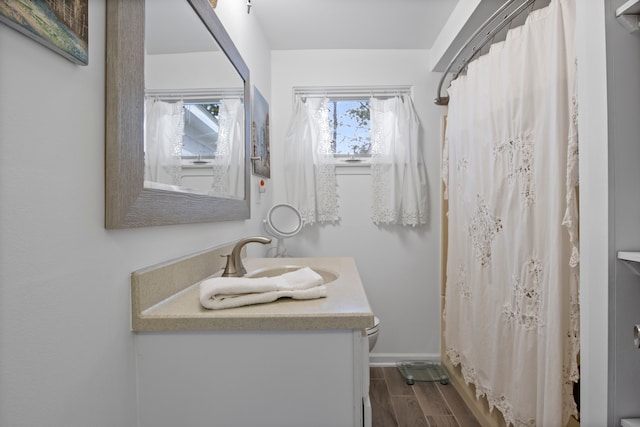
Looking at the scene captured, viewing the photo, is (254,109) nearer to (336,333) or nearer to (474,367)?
(336,333)

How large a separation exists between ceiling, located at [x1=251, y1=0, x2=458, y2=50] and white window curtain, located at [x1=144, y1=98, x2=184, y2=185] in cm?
133

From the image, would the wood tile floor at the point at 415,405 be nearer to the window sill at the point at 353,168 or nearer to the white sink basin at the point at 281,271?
the white sink basin at the point at 281,271

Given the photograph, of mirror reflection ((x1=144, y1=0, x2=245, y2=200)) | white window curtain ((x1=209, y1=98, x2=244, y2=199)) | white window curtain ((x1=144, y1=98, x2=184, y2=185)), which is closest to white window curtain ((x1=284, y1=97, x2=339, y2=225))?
white window curtain ((x1=209, y1=98, x2=244, y2=199))

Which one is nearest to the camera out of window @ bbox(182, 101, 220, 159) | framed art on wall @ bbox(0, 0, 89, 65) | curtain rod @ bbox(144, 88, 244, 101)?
framed art on wall @ bbox(0, 0, 89, 65)

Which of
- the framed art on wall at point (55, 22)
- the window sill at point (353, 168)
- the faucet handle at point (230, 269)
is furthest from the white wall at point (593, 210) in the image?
the window sill at point (353, 168)

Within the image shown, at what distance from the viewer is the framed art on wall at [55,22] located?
0.50 meters

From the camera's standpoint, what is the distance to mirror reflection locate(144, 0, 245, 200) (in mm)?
917

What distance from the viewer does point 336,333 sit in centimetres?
86

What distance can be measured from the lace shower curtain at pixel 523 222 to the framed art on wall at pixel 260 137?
47.8 inches

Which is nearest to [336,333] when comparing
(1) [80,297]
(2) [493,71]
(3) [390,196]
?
(1) [80,297]

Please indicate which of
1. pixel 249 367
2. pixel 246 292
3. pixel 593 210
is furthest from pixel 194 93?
pixel 593 210

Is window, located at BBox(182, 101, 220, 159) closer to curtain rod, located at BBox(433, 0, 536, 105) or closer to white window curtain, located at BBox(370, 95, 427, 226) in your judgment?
curtain rod, located at BBox(433, 0, 536, 105)

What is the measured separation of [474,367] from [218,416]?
1451 mm

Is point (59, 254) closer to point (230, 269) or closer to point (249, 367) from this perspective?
point (249, 367)
